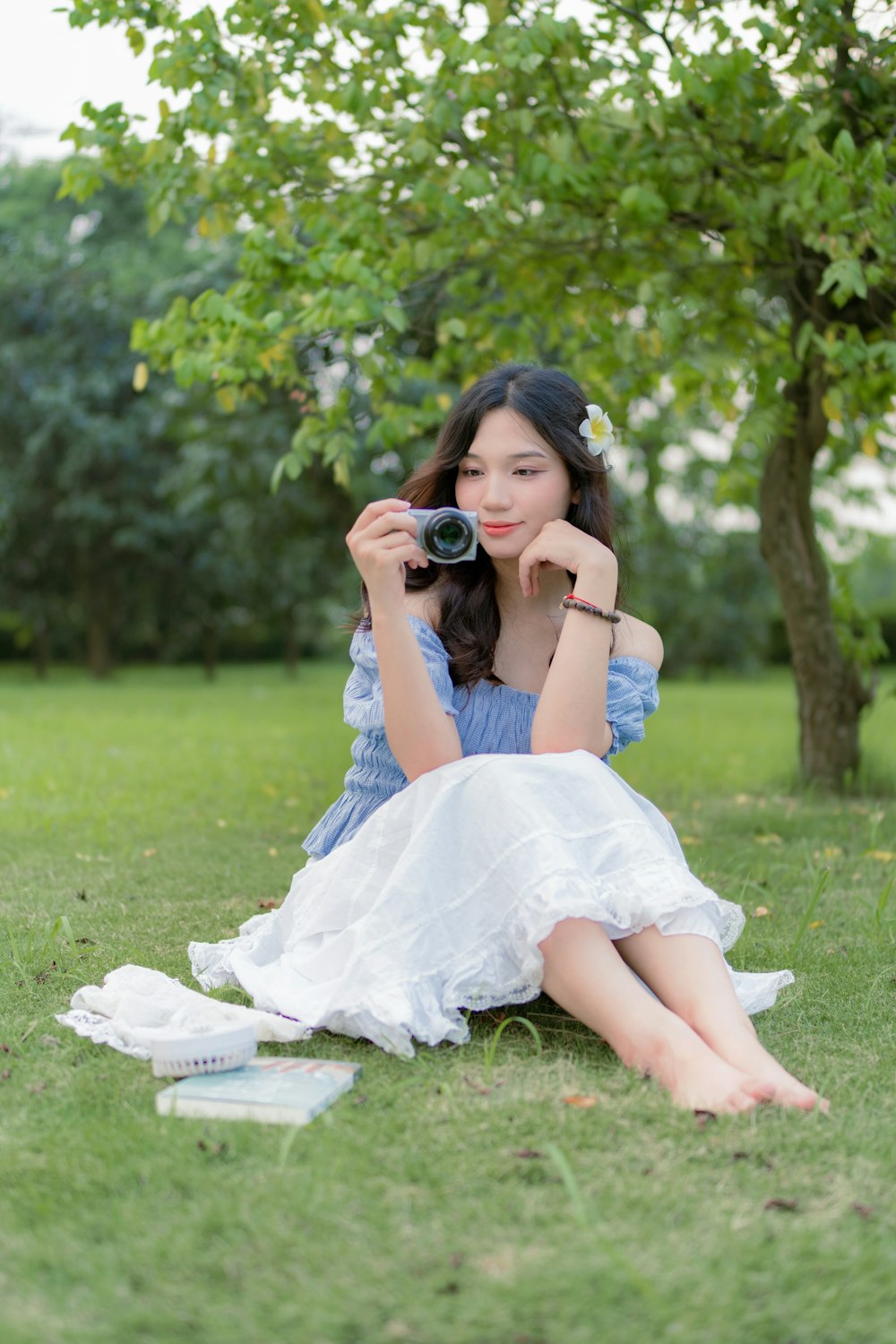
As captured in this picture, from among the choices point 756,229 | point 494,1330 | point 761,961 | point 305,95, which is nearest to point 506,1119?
point 494,1330

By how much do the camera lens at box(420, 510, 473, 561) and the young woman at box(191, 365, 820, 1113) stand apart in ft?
0.12

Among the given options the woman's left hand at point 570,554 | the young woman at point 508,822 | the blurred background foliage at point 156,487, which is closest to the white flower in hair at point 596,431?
the young woman at point 508,822

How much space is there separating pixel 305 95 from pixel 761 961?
3279mm

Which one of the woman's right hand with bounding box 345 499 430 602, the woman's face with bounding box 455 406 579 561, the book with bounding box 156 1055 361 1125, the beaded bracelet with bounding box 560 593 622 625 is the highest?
the woman's face with bounding box 455 406 579 561

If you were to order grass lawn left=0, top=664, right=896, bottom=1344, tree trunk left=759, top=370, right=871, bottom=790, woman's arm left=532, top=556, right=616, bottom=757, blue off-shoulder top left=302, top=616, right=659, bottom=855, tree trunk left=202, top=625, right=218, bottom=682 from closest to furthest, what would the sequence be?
grass lawn left=0, top=664, right=896, bottom=1344
woman's arm left=532, top=556, right=616, bottom=757
blue off-shoulder top left=302, top=616, right=659, bottom=855
tree trunk left=759, top=370, right=871, bottom=790
tree trunk left=202, top=625, right=218, bottom=682

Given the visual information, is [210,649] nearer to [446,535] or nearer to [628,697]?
[628,697]

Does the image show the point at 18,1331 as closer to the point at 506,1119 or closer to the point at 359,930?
the point at 506,1119

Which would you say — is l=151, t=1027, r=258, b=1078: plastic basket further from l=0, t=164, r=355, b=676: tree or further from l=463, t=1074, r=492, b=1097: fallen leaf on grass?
l=0, t=164, r=355, b=676: tree

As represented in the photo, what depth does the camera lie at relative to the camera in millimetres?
2395

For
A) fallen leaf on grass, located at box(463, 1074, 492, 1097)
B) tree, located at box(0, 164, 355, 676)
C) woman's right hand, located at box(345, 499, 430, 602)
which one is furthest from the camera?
tree, located at box(0, 164, 355, 676)

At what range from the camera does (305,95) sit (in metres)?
4.43

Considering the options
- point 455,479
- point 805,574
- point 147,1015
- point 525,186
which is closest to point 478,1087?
point 147,1015

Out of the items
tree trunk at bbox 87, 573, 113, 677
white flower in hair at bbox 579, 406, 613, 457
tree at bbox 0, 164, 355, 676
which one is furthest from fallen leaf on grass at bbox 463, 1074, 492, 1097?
tree trunk at bbox 87, 573, 113, 677

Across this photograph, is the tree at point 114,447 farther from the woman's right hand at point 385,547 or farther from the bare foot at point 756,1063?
the bare foot at point 756,1063
